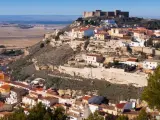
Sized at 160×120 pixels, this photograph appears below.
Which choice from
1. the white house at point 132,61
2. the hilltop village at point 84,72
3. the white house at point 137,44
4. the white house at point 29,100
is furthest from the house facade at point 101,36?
the white house at point 29,100

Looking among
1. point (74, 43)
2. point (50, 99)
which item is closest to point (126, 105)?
point (50, 99)

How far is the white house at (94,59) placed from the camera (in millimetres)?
44938

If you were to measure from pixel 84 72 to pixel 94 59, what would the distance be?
7.45ft

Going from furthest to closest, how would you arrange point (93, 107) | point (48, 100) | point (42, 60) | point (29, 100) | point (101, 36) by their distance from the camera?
point (42, 60) < point (101, 36) < point (29, 100) < point (48, 100) < point (93, 107)

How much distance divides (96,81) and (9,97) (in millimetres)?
9432

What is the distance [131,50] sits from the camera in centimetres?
4712

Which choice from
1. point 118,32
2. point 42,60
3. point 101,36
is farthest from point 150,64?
point 42,60

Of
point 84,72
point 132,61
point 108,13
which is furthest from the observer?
point 108,13

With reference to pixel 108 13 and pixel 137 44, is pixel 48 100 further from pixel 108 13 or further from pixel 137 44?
pixel 108 13

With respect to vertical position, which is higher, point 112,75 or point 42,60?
point 112,75

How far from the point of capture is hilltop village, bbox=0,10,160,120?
116 feet

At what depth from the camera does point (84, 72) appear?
4388 centimetres

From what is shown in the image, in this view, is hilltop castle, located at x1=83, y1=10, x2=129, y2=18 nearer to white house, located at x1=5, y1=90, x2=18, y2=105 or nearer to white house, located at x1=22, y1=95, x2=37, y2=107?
white house, located at x1=5, y1=90, x2=18, y2=105

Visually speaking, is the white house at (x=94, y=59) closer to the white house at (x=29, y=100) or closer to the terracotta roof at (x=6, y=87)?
the white house at (x=29, y=100)
